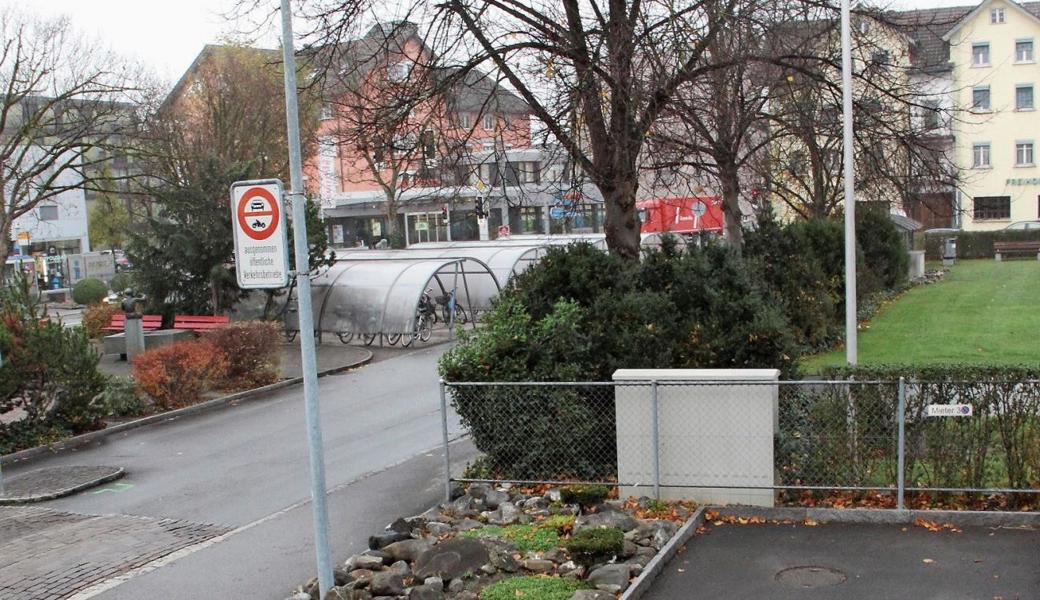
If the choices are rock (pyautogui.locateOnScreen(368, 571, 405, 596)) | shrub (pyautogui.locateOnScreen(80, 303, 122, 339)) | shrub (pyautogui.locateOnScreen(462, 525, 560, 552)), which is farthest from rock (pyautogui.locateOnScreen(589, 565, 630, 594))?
shrub (pyautogui.locateOnScreen(80, 303, 122, 339))

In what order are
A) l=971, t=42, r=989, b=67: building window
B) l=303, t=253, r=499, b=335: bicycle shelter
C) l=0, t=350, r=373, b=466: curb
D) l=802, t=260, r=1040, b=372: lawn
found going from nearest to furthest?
l=0, t=350, r=373, b=466: curb
l=802, t=260, r=1040, b=372: lawn
l=303, t=253, r=499, b=335: bicycle shelter
l=971, t=42, r=989, b=67: building window

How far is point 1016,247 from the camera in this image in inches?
1975

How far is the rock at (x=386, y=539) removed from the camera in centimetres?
906

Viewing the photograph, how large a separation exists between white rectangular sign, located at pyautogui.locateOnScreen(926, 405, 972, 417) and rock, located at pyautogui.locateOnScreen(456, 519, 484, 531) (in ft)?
14.3

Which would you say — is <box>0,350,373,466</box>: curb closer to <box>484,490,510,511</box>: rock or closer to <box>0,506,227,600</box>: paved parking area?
<box>0,506,227,600</box>: paved parking area

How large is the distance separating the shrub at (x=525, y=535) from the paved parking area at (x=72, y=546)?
10.4 feet

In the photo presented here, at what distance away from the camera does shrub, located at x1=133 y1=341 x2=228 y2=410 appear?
61.6 feet

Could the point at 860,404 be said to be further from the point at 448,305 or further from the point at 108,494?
the point at 448,305

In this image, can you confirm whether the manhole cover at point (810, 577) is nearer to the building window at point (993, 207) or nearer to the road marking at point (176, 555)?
the road marking at point (176, 555)

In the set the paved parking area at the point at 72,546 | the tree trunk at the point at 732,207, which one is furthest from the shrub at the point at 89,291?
the paved parking area at the point at 72,546

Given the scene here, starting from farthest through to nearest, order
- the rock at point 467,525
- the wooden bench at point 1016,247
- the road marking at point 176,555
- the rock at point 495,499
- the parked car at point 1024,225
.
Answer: the parked car at point 1024,225
the wooden bench at point 1016,247
the rock at point 495,499
the rock at point 467,525
the road marking at point 176,555

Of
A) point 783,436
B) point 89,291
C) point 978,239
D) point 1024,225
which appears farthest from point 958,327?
point 1024,225

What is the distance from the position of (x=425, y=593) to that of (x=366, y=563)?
103cm

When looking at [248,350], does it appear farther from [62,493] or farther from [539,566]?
[539,566]
